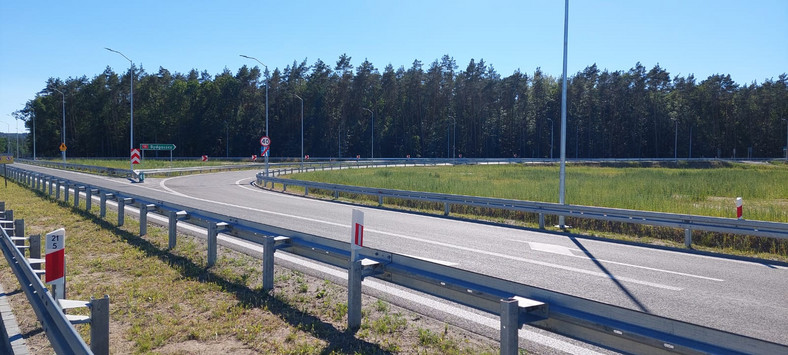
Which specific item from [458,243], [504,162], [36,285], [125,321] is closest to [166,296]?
[125,321]

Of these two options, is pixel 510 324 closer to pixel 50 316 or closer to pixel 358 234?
pixel 358 234


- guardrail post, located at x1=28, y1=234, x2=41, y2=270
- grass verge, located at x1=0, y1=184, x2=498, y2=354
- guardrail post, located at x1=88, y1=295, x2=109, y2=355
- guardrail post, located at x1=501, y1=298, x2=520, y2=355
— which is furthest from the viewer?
guardrail post, located at x1=28, y1=234, x2=41, y2=270

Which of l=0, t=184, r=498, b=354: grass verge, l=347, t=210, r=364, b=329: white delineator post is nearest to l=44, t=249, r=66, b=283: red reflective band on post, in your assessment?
l=0, t=184, r=498, b=354: grass verge

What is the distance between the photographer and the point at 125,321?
614cm

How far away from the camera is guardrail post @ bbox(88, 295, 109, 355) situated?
14.1 ft

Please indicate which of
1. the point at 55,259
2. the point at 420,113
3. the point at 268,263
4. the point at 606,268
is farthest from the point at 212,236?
the point at 420,113

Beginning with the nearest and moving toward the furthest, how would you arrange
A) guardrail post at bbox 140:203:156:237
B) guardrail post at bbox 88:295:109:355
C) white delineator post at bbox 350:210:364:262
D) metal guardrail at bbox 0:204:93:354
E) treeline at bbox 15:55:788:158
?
1. metal guardrail at bbox 0:204:93:354
2. guardrail post at bbox 88:295:109:355
3. white delineator post at bbox 350:210:364:262
4. guardrail post at bbox 140:203:156:237
5. treeline at bbox 15:55:788:158

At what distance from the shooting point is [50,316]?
4.14 metres

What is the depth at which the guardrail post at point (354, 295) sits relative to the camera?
572cm

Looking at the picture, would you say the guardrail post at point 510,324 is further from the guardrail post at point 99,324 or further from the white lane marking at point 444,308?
the guardrail post at point 99,324

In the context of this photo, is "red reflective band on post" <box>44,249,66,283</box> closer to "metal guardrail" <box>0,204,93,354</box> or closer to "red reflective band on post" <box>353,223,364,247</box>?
"metal guardrail" <box>0,204,93,354</box>

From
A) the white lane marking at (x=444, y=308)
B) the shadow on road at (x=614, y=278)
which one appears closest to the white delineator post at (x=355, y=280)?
the white lane marking at (x=444, y=308)

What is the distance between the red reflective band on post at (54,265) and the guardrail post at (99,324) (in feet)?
5.33

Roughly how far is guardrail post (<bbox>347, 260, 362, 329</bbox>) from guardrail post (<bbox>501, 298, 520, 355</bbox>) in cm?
209
